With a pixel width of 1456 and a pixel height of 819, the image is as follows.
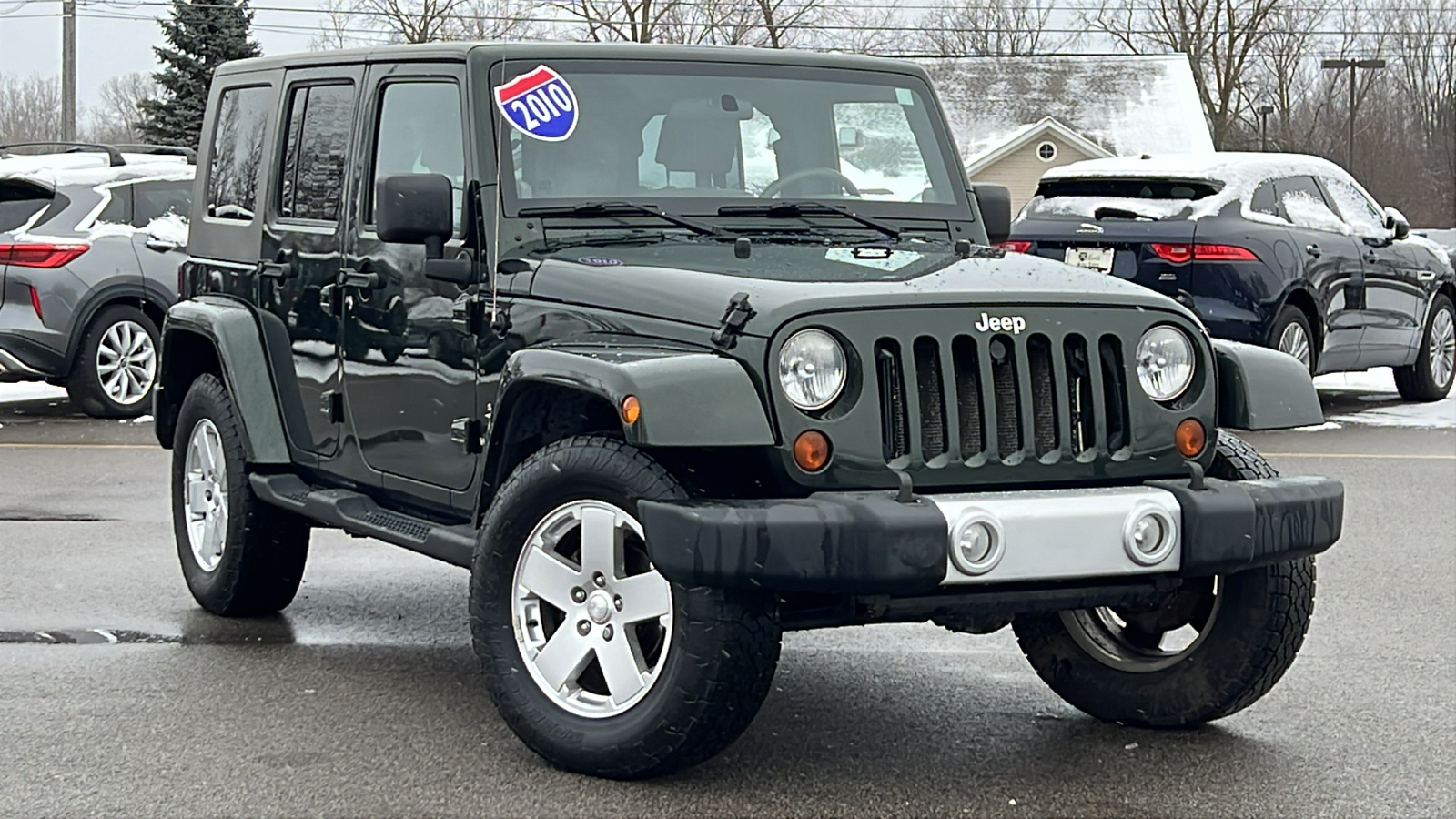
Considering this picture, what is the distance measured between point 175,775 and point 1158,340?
8.77ft

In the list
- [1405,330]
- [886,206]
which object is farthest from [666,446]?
[1405,330]

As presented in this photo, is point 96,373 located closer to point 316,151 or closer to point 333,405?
point 316,151

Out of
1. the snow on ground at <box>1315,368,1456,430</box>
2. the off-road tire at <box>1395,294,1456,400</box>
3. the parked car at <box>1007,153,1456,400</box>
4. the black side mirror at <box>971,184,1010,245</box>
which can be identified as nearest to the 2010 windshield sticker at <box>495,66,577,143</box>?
the black side mirror at <box>971,184,1010,245</box>

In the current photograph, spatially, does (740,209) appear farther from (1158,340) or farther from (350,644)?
(350,644)

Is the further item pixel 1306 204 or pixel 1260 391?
pixel 1306 204

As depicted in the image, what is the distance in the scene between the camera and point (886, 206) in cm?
631

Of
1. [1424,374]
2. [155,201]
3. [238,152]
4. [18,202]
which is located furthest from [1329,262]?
[238,152]

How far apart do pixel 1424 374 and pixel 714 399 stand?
12681mm

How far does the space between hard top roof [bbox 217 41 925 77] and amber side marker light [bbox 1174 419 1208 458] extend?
1.98 meters

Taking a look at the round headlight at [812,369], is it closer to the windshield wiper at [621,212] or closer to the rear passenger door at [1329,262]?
the windshield wiper at [621,212]

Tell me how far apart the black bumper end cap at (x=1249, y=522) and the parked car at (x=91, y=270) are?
1000 cm

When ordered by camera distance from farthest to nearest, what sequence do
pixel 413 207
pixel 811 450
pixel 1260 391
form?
pixel 413 207
pixel 1260 391
pixel 811 450

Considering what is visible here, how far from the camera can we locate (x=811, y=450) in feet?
15.6

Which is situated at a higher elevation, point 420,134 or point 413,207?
point 420,134
